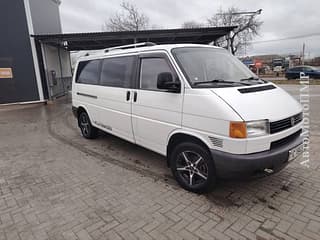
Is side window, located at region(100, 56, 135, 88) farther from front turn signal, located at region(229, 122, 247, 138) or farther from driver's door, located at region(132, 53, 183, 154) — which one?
front turn signal, located at region(229, 122, 247, 138)

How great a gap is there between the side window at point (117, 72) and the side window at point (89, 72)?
0.91 ft

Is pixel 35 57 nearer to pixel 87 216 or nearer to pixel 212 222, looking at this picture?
pixel 87 216

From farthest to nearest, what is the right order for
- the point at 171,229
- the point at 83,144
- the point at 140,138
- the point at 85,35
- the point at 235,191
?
1. the point at 85,35
2. the point at 83,144
3. the point at 140,138
4. the point at 235,191
5. the point at 171,229

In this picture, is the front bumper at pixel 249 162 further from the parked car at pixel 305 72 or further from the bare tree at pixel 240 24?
Result: the bare tree at pixel 240 24

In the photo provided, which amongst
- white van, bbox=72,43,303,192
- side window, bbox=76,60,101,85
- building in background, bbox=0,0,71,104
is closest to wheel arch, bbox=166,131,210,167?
white van, bbox=72,43,303,192

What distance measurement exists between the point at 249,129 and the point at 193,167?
1.01 metres

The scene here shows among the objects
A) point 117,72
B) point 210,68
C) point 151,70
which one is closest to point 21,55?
point 117,72

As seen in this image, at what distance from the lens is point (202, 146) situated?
291cm

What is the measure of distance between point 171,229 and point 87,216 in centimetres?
105

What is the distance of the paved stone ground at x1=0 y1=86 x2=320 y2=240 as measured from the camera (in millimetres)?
2441

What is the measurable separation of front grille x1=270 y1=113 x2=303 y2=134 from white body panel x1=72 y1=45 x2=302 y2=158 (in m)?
0.05

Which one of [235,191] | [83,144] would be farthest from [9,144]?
[235,191]

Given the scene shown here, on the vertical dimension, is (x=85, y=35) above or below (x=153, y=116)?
above

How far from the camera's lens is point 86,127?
5.79 m
